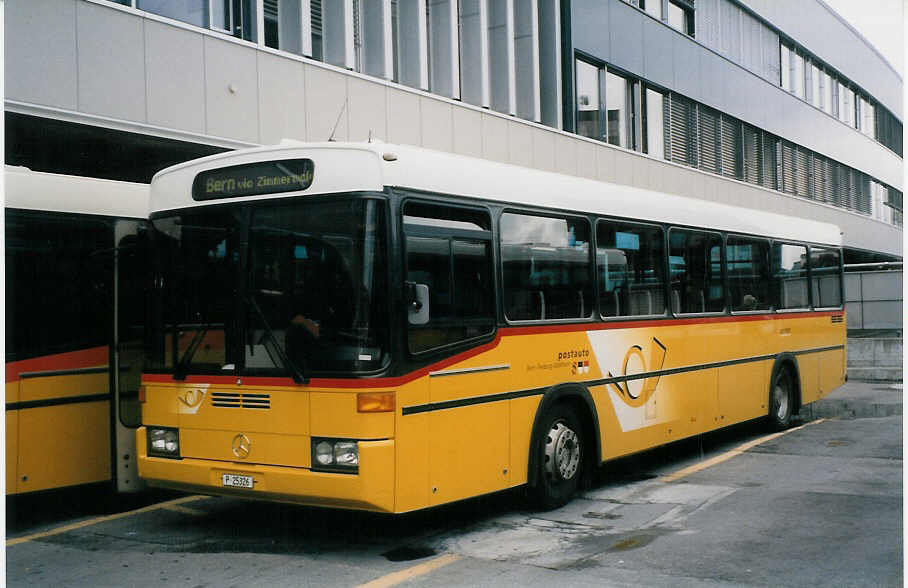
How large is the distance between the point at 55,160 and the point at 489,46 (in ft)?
31.6

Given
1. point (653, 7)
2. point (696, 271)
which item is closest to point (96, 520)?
point (696, 271)

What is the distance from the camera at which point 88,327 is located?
8.66 metres

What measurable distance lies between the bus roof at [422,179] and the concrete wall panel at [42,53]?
4023 millimetres

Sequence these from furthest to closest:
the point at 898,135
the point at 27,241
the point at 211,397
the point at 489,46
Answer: the point at 898,135
the point at 489,46
the point at 27,241
the point at 211,397

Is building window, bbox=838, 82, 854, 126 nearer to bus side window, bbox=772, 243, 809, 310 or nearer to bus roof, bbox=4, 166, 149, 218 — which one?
bus side window, bbox=772, 243, 809, 310

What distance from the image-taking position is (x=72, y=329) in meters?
8.53

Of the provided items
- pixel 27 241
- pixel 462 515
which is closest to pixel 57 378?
pixel 27 241

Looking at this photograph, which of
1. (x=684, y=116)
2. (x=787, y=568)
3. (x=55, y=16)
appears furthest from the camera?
(x=684, y=116)

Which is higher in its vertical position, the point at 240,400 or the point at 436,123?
the point at 436,123

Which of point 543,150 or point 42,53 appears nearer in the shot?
point 42,53

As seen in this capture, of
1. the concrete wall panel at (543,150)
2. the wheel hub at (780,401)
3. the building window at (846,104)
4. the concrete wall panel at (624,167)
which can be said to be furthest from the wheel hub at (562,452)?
the building window at (846,104)

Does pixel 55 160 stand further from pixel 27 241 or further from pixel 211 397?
pixel 211 397

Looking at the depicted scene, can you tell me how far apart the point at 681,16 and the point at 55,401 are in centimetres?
2329

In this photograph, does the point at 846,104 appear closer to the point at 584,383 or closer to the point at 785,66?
the point at 785,66
